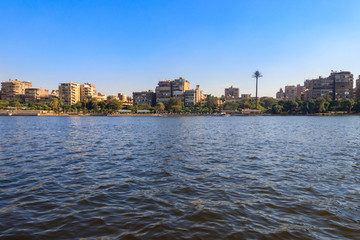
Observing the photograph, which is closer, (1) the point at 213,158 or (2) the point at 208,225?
(2) the point at 208,225

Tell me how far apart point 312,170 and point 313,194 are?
4929 millimetres

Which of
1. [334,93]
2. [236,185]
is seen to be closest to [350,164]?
[236,185]

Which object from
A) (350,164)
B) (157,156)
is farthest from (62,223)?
(350,164)

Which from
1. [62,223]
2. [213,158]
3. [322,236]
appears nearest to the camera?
[322,236]

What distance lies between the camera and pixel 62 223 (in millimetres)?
7355

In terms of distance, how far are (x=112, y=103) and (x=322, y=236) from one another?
202822mm

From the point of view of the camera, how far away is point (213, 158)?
18.3 m

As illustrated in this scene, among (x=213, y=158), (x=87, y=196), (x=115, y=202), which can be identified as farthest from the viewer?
(x=213, y=158)

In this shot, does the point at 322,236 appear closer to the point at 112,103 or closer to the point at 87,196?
the point at 87,196

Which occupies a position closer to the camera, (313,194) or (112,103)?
(313,194)

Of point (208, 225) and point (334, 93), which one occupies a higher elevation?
point (334, 93)

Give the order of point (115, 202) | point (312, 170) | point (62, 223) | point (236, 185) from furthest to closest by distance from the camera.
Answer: point (312, 170), point (236, 185), point (115, 202), point (62, 223)

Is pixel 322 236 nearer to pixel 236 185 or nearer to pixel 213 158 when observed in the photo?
pixel 236 185

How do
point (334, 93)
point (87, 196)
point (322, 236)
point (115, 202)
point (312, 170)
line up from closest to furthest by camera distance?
1. point (322, 236)
2. point (115, 202)
3. point (87, 196)
4. point (312, 170)
5. point (334, 93)
